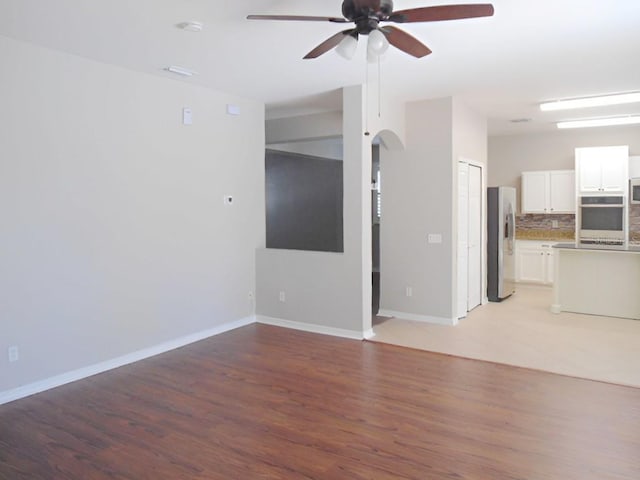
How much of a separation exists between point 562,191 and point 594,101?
2555 millimetres

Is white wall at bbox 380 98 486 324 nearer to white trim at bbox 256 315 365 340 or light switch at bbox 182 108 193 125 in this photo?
white trim at bbox 256 315 365 340

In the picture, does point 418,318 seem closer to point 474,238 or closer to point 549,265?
point 474,238

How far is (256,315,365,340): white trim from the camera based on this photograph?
16.8ft

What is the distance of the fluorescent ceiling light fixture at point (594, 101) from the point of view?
5375 mm

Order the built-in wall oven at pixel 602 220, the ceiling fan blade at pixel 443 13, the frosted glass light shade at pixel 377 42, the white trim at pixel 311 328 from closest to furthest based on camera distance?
the ceiling fan blade at pixel 443 13 → the frosted glass light shade at pixel 377 42 → the white trim at pixel 311 328 → the built-in wall oven at pixel 602 220

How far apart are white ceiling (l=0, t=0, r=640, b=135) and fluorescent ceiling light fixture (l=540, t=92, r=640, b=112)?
16cm

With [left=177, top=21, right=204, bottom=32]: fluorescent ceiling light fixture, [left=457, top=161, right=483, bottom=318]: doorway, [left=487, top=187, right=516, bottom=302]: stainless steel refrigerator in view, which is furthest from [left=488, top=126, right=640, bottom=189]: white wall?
[left=177, top=21, right=204, bottom=32]: fluorescent ceiling light fixture

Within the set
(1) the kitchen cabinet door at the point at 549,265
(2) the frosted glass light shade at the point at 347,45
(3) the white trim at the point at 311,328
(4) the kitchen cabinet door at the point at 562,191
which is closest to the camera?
(2) the frosted glass light shade at the point at 347,45

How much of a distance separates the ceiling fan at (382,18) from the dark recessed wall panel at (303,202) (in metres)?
4.51

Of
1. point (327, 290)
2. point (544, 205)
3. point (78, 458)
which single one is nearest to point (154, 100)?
point (327, 290)

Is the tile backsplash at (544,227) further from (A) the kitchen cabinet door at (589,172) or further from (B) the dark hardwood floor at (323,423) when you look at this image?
(B) the dark hardwood floor at (323,423)

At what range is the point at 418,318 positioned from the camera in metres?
5.84

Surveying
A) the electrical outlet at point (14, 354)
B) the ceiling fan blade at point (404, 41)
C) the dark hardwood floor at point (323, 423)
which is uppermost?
the ceiling fan blade at point (404, 41)

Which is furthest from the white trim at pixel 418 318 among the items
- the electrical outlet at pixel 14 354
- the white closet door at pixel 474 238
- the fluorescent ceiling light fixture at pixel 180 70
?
the electrical outlet at pixel 14 354
